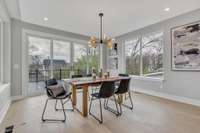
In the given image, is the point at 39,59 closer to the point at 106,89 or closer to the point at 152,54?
the point at 106,89

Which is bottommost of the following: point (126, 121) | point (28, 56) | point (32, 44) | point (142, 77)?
point (126, 121)

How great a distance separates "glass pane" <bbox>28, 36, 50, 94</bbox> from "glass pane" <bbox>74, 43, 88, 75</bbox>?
1.18 metres

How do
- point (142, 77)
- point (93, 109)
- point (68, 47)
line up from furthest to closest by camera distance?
point (68, 47)
point (142, 77)
point (93, 109)

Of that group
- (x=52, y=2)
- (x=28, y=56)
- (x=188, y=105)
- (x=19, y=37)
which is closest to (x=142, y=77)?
(x=188, y=105)

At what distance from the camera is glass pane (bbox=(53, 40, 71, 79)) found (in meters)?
4.98

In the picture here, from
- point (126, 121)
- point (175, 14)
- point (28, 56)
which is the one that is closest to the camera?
point (126, 121)

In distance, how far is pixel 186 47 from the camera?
140 inches

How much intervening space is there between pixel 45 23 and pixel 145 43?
12.2ft

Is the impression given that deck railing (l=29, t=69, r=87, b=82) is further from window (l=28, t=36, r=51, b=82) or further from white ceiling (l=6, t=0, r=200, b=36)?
white ceiling (l=6, t=0, r=200, b=36)

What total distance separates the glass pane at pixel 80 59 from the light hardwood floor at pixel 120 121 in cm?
254

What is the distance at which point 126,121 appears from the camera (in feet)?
8.23

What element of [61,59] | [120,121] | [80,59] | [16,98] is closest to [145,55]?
[80,59]

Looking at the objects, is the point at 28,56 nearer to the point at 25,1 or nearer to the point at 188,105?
the point at 25,1

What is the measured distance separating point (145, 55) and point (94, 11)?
2660 millimetres
